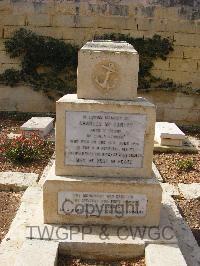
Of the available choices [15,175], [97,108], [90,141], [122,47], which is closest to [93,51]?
[122,47]

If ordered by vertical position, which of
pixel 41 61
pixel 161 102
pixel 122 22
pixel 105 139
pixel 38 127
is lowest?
pixel 38 127

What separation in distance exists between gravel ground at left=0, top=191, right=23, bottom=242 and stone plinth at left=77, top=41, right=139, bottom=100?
1729 millimetres

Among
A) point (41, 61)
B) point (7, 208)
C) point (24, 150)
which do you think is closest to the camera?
point (7, 208)

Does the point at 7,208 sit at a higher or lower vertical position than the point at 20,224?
lower

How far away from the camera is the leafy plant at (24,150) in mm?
6512

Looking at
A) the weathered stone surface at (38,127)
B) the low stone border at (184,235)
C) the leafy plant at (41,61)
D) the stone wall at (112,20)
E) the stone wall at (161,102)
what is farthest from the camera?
the stone wall at (161,102)

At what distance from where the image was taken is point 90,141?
13.9ft

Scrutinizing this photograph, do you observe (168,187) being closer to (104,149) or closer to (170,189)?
(170,189)

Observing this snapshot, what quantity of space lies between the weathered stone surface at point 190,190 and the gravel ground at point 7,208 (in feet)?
7.58

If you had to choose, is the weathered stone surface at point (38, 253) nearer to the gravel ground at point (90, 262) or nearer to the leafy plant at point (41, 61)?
the gravel ground at point (90, 262)

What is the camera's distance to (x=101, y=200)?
424 cm

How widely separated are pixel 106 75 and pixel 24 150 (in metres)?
2.96

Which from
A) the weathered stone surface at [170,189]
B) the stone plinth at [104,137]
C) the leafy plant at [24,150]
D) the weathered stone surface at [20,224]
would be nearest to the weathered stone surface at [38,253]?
the weathered stone surface at [20,224]

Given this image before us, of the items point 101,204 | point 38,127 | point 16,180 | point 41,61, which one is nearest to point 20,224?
point 101,204
